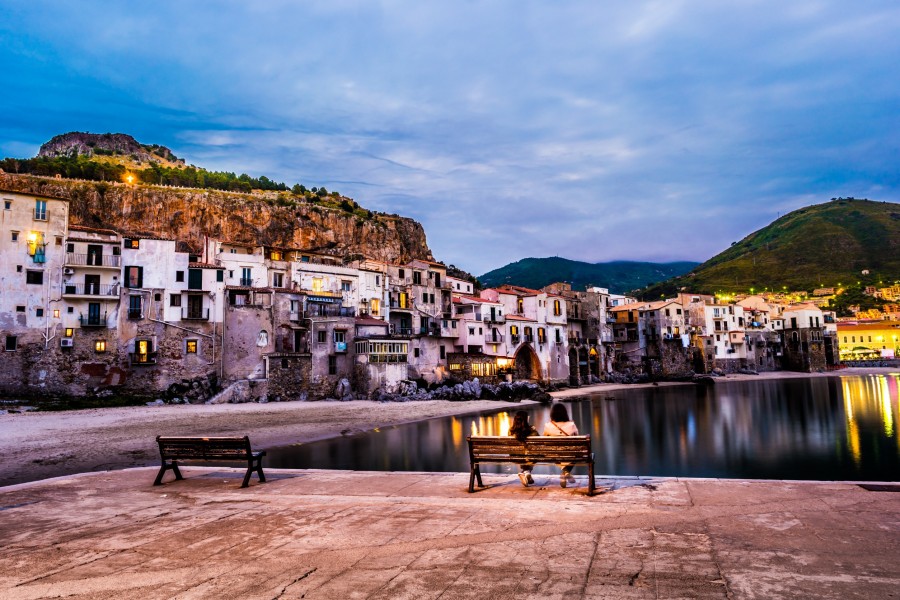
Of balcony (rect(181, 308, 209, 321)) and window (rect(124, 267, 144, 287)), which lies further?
balcony (rect(181, 308, 209, 321))

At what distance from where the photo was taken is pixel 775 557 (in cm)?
632

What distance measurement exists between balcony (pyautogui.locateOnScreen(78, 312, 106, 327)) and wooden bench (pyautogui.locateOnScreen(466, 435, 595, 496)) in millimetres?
47257

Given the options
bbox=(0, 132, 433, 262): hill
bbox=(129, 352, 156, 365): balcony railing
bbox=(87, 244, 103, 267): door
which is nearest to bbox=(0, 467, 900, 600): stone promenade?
bbox=(129, 352, 156, 365): balcony railing

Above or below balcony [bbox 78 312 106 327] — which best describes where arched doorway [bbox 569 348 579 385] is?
below

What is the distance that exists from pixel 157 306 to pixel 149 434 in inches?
957

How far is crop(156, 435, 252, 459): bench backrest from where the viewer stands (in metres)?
12.4

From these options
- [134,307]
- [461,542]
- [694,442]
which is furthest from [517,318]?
[461,542]

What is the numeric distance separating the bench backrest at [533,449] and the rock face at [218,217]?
239 ft

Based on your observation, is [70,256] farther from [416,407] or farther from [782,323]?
[782,323]

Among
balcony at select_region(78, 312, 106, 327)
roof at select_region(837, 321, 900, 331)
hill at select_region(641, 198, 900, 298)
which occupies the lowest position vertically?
roof at select_region(837, 321, 900, 331)

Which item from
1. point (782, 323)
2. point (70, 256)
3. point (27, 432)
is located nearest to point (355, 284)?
point (70, 256)

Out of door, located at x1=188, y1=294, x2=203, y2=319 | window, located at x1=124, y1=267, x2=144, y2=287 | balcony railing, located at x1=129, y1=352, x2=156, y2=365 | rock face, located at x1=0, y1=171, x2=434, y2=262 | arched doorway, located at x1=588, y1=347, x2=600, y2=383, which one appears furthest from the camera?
rock face, located at x1=0, y1=171, x2=434, y2=262

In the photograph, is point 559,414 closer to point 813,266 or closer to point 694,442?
point 694,442

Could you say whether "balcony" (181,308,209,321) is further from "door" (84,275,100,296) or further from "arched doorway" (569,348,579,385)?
"arched doorway" (569,348,579,385)
